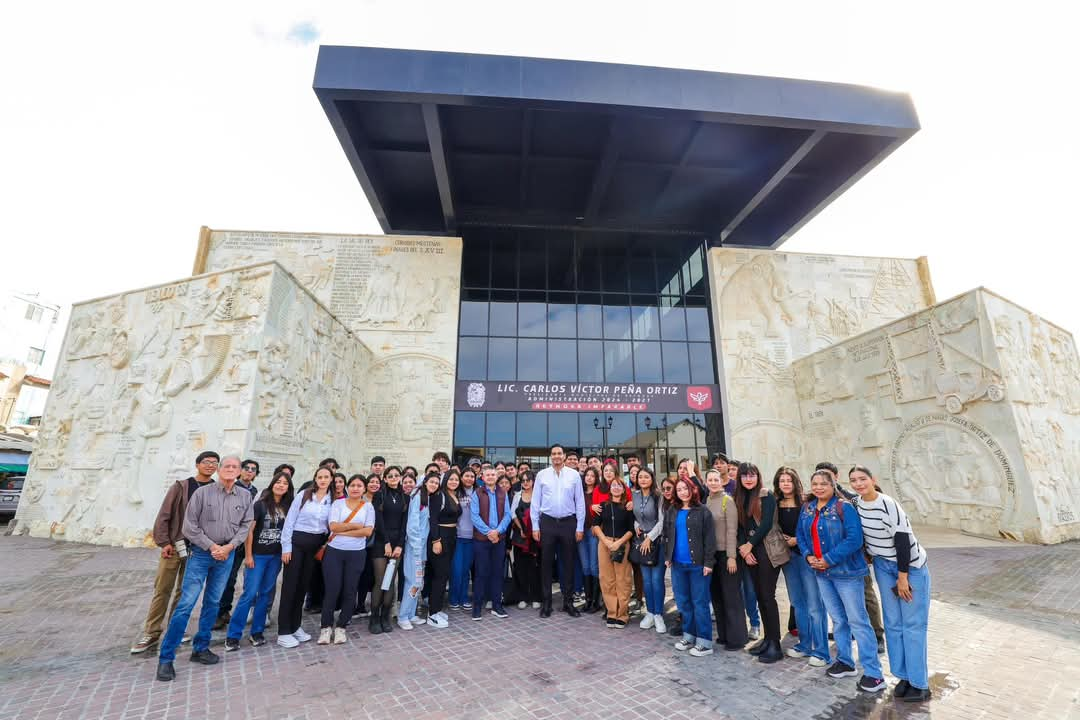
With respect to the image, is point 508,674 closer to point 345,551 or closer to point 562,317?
point 345,551

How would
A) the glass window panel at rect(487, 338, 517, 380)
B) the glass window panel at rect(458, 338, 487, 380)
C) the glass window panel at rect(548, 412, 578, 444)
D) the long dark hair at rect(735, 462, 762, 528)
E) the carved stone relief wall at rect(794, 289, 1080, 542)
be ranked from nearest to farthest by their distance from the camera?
the long dark hair at rect(735, 462, 762, 528) → the carved stone relief wall at rect(794, 289, 1080, 542) → the glass window panel at rect(548, 412, 578, 444) → the glass window panel at rect(458, 338, 487, 380) → the glass window panel at rect(487, 338, 517, 380)

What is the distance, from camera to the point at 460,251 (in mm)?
19375

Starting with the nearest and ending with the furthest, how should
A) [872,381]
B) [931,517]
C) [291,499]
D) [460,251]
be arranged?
[291,499] → [931,517] → [872,381] → [460,251]

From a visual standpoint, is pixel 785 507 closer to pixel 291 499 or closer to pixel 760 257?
pixel 291 499

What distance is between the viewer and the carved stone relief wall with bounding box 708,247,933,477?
18.2m

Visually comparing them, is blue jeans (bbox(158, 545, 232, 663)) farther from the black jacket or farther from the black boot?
the black boot

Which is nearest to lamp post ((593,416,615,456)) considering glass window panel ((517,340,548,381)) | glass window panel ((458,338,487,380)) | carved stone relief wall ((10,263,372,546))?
glass window panel ((517,340,548,381))

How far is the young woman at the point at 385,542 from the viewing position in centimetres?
528

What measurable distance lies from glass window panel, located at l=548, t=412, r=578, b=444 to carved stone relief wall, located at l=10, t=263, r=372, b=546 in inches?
333

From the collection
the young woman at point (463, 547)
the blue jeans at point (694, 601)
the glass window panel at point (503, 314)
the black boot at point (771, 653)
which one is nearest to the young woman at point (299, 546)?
the young woman at point (463, 547)

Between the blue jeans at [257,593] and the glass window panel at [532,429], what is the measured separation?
42.8 feet

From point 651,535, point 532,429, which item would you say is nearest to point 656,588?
point 651,535

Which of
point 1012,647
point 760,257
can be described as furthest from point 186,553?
point 760,257

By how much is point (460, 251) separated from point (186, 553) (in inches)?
634
